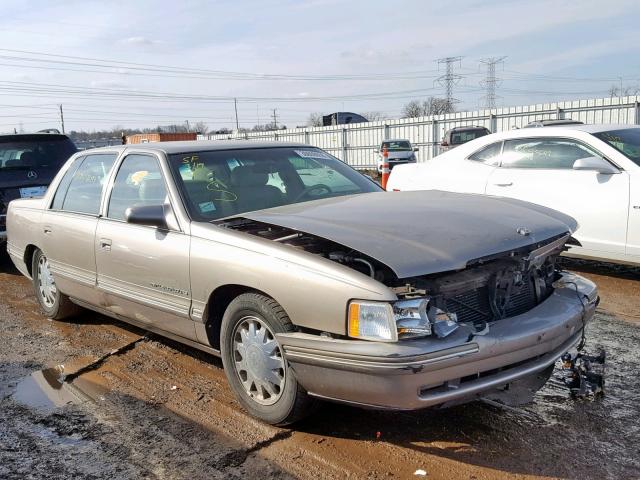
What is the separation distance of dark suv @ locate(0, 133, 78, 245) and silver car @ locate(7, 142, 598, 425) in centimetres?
402

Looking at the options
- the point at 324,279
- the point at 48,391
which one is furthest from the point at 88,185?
the point at 324,279

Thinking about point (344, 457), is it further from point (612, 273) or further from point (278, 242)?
point (612, 273)

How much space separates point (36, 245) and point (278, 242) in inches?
130

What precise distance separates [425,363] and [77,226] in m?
3.34

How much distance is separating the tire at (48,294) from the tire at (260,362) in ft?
8.61

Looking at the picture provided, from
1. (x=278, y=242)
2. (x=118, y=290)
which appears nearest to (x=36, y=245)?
(x=118, y=290)

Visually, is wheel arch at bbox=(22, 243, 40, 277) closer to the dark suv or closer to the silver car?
the silver car

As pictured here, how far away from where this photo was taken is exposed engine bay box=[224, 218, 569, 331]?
2.97 m

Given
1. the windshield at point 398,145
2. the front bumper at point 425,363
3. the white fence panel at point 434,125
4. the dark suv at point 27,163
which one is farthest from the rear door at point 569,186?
the windshield at point 398,145

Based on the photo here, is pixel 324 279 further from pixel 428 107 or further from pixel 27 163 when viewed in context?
pixel 428 107

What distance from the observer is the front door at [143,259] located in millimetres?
3840

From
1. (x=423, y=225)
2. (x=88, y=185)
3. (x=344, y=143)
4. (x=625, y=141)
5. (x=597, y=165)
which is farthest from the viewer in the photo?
(x=344, y=143)

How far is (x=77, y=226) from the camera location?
4.91 metres

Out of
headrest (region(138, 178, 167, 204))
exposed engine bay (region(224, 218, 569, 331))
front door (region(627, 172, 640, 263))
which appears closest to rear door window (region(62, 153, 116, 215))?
headrest (region(138, 178, 167, 204))
